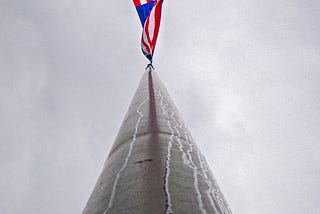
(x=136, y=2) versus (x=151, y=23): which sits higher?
(x=136, y=2)

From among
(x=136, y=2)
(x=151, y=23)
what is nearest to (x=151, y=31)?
(x=151, y=23)

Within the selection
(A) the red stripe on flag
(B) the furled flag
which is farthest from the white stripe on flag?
(A) the red stripe on flag

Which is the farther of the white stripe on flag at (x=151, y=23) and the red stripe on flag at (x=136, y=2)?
the red stripe on flag at (x=136, y=2)

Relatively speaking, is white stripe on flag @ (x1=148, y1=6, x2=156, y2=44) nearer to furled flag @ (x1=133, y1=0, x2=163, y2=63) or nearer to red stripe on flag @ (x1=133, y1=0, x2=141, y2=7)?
furled flag @ (x1=133, y1=0, x2=163, y2=63)

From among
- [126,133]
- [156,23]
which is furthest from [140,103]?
[156,23]

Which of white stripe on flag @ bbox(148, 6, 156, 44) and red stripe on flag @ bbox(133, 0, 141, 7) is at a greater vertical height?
red stripe on flag @ bbox(133, 0, 141, 7)

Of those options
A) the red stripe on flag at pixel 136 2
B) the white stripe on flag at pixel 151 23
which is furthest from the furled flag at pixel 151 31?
the red stripe on flag at pixel 136 2

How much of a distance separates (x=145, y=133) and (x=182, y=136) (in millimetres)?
311

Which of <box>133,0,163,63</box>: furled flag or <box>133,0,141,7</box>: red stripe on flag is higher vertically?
<box>133,0,141,7</box>: red stripe on flag

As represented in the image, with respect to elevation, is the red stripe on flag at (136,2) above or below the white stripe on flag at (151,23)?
above

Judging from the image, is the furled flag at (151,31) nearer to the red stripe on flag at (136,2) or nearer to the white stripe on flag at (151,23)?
the white stripe on flag at (151,23)

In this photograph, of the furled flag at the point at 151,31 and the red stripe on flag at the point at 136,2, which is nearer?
the furled flag at the point at 151,31

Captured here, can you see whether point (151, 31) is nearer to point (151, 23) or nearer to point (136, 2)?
point (151, 23)

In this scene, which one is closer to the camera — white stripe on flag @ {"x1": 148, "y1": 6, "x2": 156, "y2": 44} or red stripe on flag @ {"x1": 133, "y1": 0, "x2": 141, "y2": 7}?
white stripe on flag @ {"x1": 148, "y1": 6, "x2": 156, "y2": 44}
